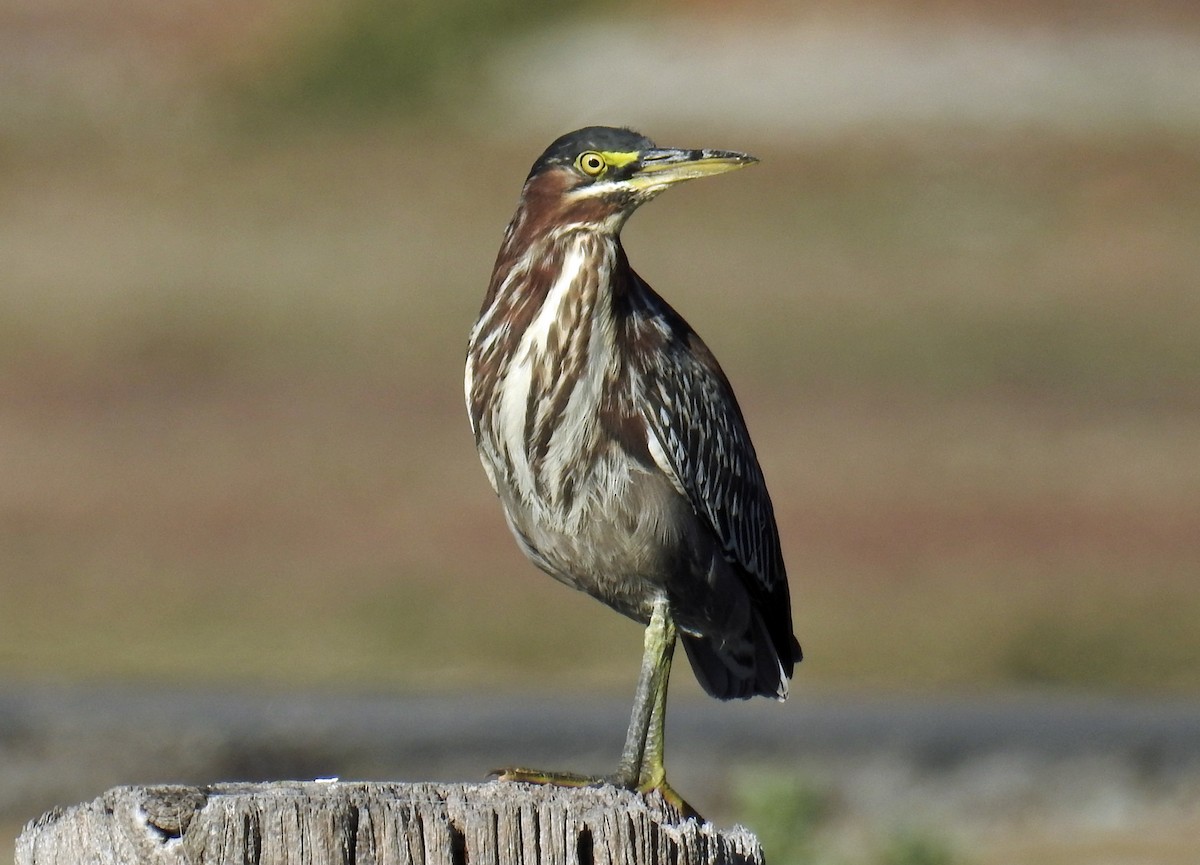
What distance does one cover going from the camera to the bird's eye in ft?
18.6

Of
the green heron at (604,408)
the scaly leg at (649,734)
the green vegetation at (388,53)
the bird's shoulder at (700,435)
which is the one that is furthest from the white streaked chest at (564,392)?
the green vegetation at (388,53)

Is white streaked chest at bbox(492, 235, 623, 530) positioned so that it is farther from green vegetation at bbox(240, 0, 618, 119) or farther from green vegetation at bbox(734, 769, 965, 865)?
green vegetation at bbox(240, 0, 618, 119)

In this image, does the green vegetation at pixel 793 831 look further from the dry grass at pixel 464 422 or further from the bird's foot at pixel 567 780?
the dry grass at pixel 464 422

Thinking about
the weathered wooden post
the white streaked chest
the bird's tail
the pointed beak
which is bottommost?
the weathered wooden post

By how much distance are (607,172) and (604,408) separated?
65 cm

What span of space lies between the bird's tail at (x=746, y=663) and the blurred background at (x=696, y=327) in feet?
2.87

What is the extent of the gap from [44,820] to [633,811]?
3.87 feet

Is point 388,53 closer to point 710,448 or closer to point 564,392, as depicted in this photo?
point 710,448

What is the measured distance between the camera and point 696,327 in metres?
22.5

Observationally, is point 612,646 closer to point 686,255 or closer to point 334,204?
point 686,255

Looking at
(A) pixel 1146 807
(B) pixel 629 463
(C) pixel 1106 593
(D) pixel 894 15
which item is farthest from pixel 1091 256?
(B) pixel 629 463

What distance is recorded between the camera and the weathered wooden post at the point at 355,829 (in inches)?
158

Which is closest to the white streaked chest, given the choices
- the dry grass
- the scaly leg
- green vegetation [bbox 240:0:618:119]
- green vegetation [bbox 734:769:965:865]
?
the scaly leg

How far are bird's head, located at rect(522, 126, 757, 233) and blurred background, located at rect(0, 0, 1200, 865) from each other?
9.26ft
